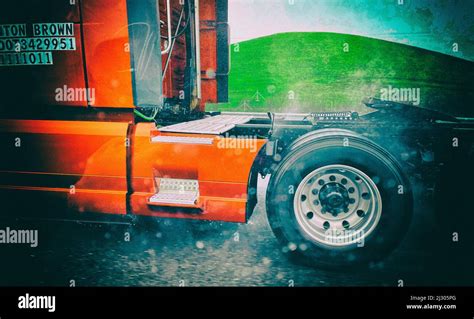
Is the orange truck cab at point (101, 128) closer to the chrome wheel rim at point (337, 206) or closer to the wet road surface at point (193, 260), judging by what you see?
the wet road surface at point (193, 260)

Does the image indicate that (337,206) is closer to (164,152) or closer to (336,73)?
(164,152)

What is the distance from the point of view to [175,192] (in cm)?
307

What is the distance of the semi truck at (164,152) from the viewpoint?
2.81 meters

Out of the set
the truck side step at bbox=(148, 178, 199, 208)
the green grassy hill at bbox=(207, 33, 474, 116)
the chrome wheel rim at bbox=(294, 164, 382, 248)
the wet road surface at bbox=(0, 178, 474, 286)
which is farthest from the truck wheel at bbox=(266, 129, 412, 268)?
the green grassy hill at bbox=(207, 33, 474, 116)

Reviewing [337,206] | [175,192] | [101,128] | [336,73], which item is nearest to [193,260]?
[175,192]

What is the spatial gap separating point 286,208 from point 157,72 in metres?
1.86

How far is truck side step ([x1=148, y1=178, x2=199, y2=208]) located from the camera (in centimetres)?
295

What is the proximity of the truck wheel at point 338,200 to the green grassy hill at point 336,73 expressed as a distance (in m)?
4.73

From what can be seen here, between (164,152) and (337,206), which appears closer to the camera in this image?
(337,206)

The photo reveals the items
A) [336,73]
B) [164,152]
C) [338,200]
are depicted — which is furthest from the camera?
[336,73]

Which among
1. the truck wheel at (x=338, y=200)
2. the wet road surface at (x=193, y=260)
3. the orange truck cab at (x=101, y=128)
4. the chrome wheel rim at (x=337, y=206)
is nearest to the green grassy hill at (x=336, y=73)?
the wet road surface at (x=193, y=260)

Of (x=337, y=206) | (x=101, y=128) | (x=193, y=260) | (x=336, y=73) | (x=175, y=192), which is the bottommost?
(x=193, y=260)

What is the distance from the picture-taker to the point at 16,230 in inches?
142

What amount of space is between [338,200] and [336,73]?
5199 mm
